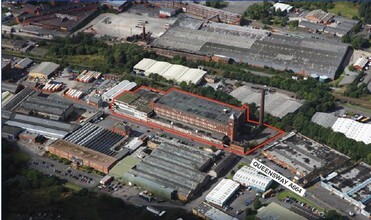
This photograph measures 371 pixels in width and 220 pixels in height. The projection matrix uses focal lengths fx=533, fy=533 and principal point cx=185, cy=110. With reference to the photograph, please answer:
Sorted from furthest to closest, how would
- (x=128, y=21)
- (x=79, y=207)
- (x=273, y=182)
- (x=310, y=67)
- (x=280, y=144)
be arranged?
(x=128, y=21) < (x=310, y=67) < (x=280, y=144) < (x=273, y=182) < (x=79, y=207)

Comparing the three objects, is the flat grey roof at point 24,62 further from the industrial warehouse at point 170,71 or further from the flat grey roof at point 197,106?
the flat grey roof at point 197,106

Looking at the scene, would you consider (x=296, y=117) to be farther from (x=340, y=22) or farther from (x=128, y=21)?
(x=128, y=21)

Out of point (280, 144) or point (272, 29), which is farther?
point (272, 29)

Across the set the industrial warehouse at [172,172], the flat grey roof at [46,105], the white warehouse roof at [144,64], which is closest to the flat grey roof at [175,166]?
the industrial warehouse at [172,172]

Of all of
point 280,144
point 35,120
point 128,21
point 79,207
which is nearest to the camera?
point 79,207

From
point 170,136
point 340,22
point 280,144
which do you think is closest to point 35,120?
point 170,136

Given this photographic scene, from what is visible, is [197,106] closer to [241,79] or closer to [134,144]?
[134,144]
